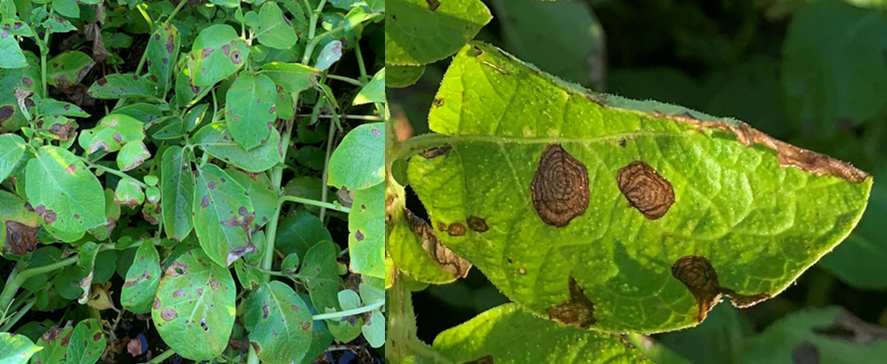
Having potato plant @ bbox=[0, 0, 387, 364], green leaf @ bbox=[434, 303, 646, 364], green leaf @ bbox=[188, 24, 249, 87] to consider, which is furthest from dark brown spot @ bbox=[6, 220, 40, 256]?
green leaf @ bbox=[434, 303, 646, 364]

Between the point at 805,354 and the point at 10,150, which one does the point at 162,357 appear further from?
the point at 805,354

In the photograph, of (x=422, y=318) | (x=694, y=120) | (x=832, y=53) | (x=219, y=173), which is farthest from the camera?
(x=832, y=53)

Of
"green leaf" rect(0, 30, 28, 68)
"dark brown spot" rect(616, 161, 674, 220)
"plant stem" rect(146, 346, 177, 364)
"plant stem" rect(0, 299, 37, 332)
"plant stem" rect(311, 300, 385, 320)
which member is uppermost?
"dark brown spot" rect(616, 161, 674, 220)

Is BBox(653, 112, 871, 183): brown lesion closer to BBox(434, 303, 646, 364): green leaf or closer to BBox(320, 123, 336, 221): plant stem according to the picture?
BBox(434, 303, 646, 364): green leaf

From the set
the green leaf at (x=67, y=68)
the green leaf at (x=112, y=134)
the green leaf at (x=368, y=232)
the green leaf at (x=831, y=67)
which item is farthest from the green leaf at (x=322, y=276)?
the green leaf at (x=831, y=67)

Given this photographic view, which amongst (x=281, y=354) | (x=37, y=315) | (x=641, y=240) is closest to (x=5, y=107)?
(x=37, y=315)

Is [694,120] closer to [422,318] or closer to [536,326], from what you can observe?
[536,326]

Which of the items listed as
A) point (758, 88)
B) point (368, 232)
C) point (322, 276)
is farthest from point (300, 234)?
point (758, 88)
